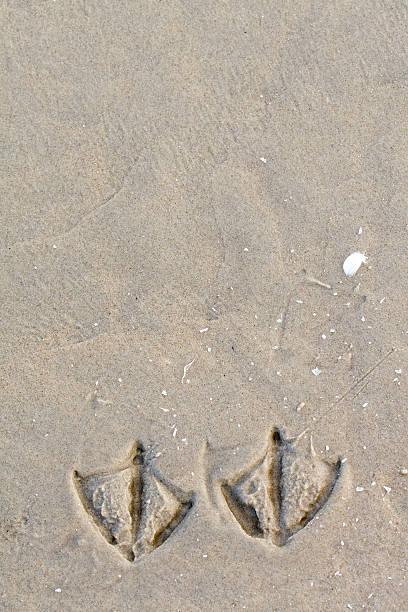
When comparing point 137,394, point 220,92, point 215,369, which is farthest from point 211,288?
point 220,92

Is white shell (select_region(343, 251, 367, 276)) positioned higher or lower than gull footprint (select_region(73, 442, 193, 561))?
higher

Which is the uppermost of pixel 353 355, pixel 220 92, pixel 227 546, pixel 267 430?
pixel 220 92

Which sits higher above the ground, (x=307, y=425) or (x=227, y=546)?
(x=307, y=425)

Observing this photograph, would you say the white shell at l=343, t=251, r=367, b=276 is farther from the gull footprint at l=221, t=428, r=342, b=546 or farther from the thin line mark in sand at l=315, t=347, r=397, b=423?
the gull footprint at l=221, t=428, r=342, b=546

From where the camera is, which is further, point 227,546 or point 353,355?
point 353,355

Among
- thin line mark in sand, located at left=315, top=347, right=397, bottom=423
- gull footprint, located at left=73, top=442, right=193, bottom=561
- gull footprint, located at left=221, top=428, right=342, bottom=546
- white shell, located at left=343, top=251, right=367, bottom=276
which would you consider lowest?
gull footprint, located at left=73, top=442, right=193, bottom=561

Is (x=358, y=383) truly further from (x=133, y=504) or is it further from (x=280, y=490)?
(x=133, y=504)

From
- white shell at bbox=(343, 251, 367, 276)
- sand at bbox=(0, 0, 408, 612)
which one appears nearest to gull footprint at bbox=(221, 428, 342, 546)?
sand at bbox=(0, 0, 408, 612)

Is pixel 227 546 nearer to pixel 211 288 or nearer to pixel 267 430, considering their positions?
pixel 267 430
